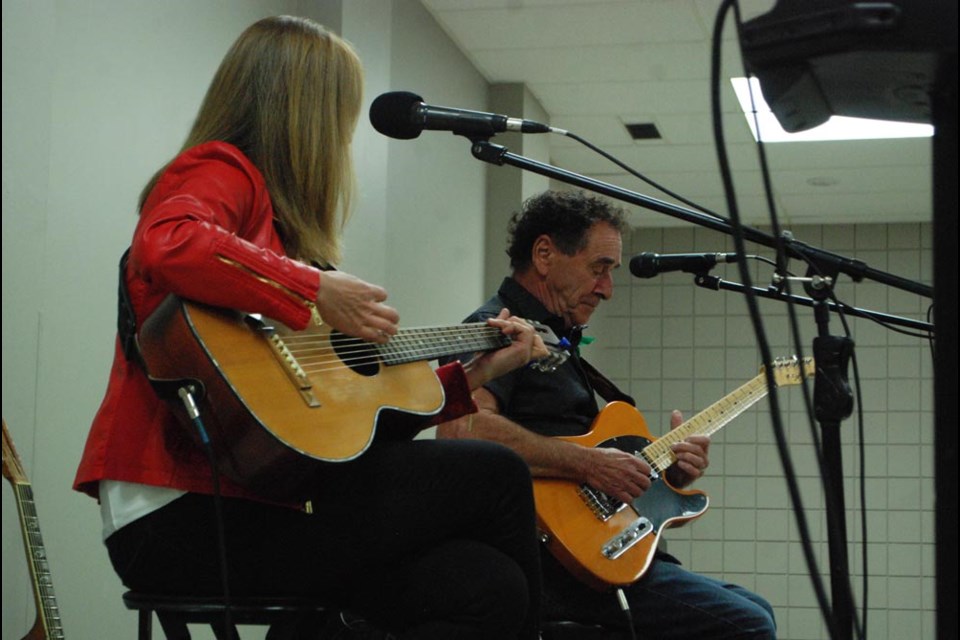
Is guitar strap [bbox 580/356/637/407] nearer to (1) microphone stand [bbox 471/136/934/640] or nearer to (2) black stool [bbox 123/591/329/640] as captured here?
(1) microphone stand [bbox 471/136/934/640]

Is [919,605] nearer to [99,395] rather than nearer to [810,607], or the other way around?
[810,607]

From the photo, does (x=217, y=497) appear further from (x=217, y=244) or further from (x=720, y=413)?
(x=720, y=413)

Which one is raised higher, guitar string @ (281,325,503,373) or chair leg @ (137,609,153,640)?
guitar string @ (281,325,503,373)

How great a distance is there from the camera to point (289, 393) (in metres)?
1.39

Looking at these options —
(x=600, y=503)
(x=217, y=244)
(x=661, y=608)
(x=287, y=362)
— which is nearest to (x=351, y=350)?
(x=287, y=362)

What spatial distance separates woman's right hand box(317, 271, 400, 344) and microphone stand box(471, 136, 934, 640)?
437 millimetres

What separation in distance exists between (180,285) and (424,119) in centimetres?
62

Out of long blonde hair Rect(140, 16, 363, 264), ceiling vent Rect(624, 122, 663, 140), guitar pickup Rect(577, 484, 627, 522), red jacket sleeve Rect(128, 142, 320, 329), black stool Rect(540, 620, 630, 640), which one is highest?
ceiling vent Rect(624, 122, 663, 140)

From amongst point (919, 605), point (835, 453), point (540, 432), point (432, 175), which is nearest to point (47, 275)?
point (540, 432)

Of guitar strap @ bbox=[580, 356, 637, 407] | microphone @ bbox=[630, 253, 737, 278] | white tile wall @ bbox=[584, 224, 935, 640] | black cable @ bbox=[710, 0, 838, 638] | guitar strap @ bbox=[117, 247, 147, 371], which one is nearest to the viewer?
black cable @ bbox=[710, 0, 838, 638]

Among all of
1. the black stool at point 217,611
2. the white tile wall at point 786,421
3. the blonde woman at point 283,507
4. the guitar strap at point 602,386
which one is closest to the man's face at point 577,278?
the guitar strap at point 602,386

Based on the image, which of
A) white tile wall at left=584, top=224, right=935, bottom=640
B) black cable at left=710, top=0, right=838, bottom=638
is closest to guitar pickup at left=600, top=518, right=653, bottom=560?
black cable at left=710, top=0, right=838, bottom=638

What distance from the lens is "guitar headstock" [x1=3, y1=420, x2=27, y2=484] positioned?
1850 millimetres

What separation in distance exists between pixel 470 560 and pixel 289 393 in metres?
0.31
